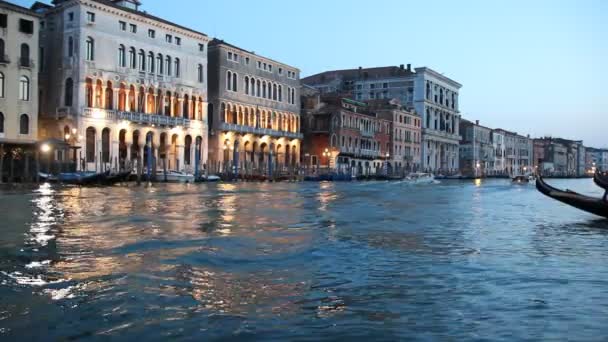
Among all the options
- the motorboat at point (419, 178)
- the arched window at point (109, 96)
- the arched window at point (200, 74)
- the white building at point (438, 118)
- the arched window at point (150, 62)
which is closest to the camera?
the arched window at point (109, 96)

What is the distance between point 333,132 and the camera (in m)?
46.8

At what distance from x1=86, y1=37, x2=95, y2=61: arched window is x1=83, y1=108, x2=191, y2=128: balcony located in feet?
8.33

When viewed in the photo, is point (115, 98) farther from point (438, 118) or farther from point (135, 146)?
point (438, 118)

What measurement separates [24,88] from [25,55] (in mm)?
1423

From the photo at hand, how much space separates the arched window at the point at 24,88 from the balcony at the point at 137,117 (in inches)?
126

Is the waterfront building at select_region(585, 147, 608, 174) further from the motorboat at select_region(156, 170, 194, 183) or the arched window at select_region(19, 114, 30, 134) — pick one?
the arched window at select_region(19, 114, 30, 134)

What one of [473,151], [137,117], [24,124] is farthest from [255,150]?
[473,151]

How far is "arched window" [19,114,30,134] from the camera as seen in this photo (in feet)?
85.7

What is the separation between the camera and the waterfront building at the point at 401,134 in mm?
56750

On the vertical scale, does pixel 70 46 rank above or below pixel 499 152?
above

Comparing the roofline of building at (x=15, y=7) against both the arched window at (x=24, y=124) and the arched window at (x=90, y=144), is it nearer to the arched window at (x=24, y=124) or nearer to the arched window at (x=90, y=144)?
the arched window at (x=24, y=124)

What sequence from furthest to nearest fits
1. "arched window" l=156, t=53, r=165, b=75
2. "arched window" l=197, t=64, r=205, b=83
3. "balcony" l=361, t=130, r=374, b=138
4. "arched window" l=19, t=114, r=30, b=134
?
"balcony" l=361, t=130, r=374, b=138 → "arched window" l=197, t=64, r=205, b=83 → "arched window" l=156, t=53, r=165, b=75 → "arched window" l=19, t=114, r=30, b=134

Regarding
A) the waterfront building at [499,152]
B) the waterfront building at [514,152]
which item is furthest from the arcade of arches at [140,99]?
the waterfront building at [514,152]

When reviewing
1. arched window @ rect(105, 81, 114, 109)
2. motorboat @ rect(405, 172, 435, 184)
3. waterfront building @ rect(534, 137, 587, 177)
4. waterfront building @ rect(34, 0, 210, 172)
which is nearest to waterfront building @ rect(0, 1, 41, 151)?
waterfront building @ rect(34, 0, 210, 172)
